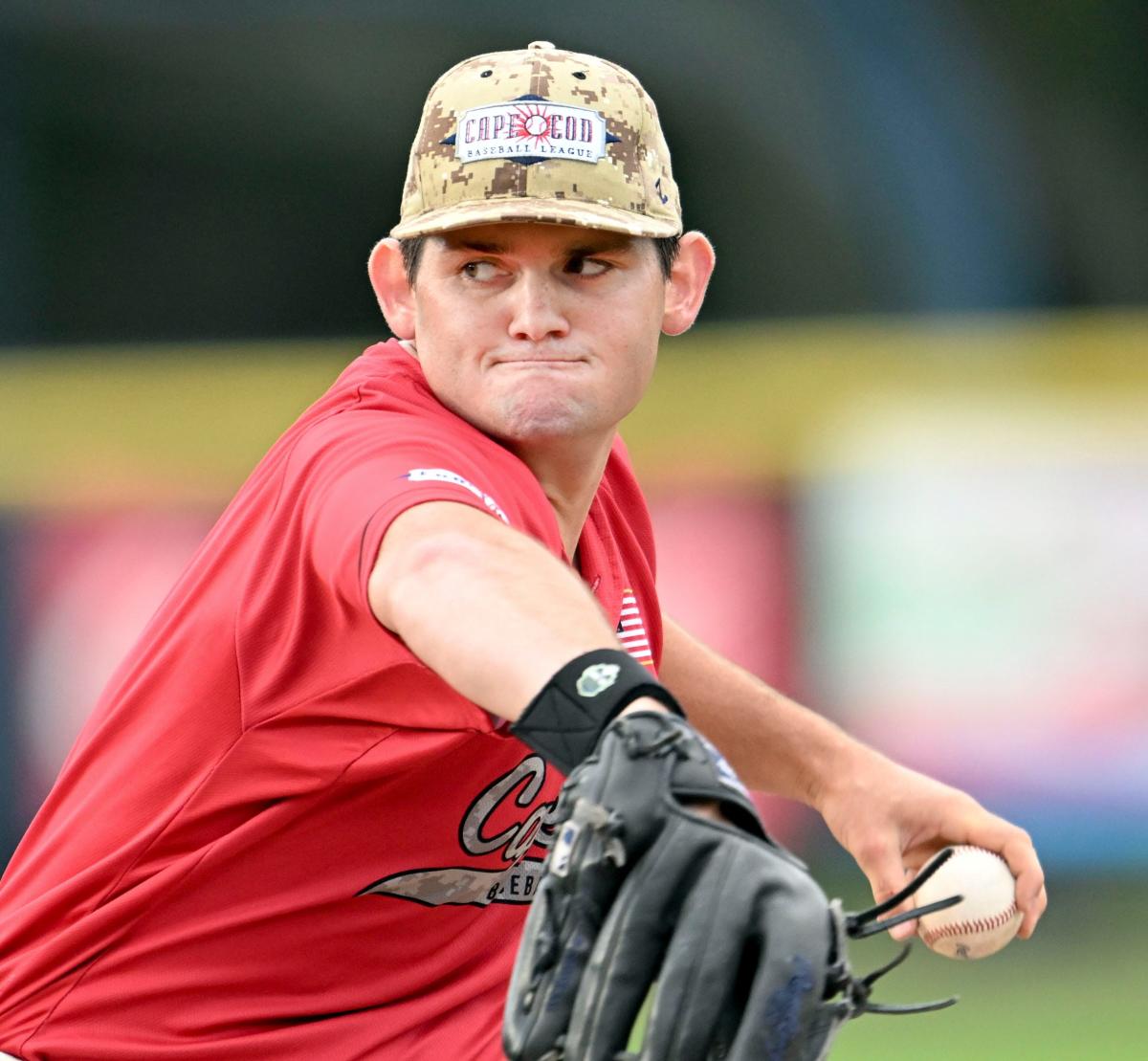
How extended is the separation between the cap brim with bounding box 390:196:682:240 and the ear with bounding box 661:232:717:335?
15.7 inches

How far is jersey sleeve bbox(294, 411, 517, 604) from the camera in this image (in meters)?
2.15

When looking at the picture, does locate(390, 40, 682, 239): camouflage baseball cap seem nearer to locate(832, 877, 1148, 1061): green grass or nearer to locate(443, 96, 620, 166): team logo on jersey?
locate(443, 96, 620, 166): team logo on jersey

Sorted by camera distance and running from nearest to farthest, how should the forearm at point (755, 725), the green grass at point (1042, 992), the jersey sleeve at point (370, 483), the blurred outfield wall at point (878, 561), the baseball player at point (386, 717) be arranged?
the jersey sleeve at point (370, 483)
the baseball player at point (386, 717)
the forearm at point (755, 725)
the green grass at point (1042, 992)
the blurred outfield wall at point (878, 561)

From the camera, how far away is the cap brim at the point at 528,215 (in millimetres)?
2637

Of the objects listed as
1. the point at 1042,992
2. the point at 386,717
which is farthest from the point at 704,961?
the point at 1042,992

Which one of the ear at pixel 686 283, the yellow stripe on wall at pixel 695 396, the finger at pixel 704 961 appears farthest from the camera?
the yellow stripe on wall at pixel 695 396

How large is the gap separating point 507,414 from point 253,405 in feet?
15.6

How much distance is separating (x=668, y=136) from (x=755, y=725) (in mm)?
5336

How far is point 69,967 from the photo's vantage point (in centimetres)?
271

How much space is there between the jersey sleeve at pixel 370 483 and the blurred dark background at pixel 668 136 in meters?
5.59

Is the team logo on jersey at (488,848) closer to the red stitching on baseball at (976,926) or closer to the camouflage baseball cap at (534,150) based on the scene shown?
the red stitching on baseball at (976,926)

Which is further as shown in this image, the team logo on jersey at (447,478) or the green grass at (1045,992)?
the green grass at (1045,992)

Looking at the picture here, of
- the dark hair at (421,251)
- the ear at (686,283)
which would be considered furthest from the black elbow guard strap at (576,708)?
the ear at (686,283)

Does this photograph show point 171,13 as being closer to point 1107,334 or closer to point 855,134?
point 855,134
